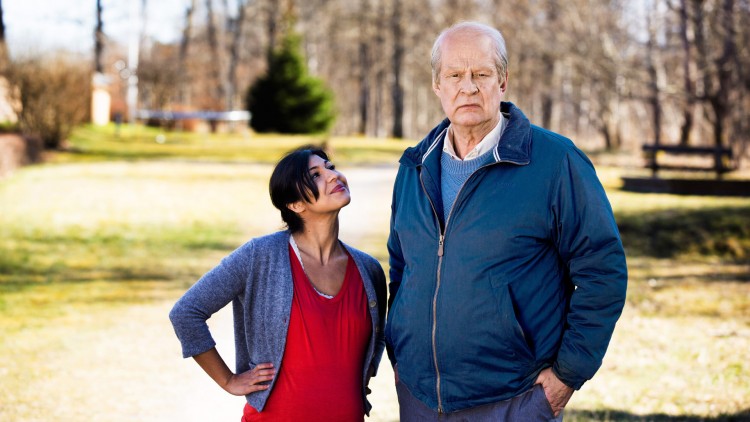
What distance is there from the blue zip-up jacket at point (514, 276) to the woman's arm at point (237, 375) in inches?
20.9

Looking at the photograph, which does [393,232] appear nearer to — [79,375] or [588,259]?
[588,259]

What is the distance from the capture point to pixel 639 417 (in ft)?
19.9

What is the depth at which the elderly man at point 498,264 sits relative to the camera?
9.50 feet

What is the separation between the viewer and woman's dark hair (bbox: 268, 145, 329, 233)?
10.8 ft

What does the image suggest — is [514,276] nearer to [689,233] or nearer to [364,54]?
[689,233]

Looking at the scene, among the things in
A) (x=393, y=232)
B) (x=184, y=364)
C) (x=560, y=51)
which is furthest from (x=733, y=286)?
(x=560, y=51)

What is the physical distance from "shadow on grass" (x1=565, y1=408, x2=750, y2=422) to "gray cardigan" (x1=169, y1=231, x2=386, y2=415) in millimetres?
3312

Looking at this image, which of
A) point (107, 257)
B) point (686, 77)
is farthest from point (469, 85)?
point (686, 77)

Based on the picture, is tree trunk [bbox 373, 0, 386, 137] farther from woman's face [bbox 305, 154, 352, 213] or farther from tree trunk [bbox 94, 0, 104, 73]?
woman's face [bbox 305, 154, 352, 213]

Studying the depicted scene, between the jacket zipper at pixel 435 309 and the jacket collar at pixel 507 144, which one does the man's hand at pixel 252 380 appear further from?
the jacket collar at pixel 507 144

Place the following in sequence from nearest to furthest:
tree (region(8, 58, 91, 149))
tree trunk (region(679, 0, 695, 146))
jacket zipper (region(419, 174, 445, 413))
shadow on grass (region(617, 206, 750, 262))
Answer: jacket zipper (region(419, 174, 445, 413)), shadow on grass (region(617, 206, 750, 262)), tree trunk (region(679, 0, 695, 146)), tree (region(8, 58, 91, 149))

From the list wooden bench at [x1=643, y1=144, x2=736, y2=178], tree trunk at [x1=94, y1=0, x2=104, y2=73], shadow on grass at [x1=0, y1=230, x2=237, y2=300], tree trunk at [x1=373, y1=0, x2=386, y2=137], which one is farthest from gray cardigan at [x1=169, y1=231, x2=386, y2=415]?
tree trunk at [x1=373, y1=0, x2=386, y2=137]

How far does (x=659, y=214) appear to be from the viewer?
1598 cm

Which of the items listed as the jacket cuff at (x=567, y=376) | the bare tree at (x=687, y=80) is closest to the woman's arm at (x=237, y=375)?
the jacket cuff at (x=567, y=376)
